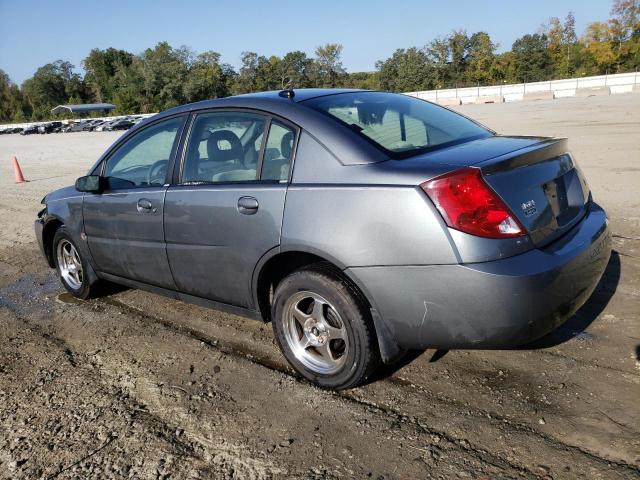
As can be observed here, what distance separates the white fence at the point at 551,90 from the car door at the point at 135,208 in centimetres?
4512

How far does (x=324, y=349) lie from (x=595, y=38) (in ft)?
269

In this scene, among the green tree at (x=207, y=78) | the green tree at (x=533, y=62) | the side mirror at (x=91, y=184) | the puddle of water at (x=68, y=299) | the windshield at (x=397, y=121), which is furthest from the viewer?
the green tree at (x=207, y=78)

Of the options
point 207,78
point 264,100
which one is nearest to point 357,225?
point 264,100

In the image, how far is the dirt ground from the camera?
2471 millimetres

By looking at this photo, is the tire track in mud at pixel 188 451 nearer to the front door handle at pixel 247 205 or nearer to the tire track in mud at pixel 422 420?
the tire track in mud at pixel 422 420

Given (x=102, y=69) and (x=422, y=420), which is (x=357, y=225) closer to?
(x=422, y=420)

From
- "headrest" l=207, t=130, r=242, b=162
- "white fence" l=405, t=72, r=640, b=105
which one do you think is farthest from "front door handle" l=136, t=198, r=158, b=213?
"white fence" l=405, t=72, r=640, b=105

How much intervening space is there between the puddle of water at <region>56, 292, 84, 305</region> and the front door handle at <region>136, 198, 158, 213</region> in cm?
163

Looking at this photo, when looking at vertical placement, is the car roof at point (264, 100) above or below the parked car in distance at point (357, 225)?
above

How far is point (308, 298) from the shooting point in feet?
10.3

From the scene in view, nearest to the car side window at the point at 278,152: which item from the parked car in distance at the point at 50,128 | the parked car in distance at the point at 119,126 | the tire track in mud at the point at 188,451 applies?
the tire track in mud at the point at 188,451

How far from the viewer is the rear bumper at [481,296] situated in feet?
8.10

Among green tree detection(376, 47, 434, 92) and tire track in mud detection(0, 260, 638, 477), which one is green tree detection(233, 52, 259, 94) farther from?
tire track in mud detection(0, 260, 638, 477)

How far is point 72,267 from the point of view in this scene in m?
5.11
